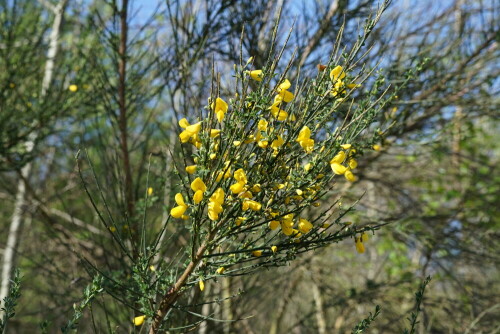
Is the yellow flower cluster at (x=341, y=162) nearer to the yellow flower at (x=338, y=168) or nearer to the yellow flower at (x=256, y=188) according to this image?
the yellow flower at (x=338, y=168)

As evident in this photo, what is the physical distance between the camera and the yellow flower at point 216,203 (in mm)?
1183

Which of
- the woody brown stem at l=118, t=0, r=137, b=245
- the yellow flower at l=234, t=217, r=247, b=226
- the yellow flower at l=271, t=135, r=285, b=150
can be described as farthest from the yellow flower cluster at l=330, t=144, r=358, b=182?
the woody brown stem at l=118, t=0, r=137, b=245

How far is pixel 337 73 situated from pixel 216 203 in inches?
22.3

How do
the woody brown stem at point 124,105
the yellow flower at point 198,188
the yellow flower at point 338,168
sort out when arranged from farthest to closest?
the woody brown stem at point 124,105
the yellow flower at point 338,168
the yellow flower at point 198,188

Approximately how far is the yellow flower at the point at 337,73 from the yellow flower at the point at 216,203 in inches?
20.3

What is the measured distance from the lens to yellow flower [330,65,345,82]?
133 centimetres

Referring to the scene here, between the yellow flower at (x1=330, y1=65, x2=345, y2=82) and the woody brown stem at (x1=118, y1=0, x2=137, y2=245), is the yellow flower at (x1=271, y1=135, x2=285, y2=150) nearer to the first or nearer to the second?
the yellow flower at (x1=330, y1=65, x2=345, y2=82)

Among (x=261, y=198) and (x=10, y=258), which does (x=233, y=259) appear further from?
(x=10, y=258)

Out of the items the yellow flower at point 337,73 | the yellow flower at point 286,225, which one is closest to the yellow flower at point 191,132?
the yellow flower at point 286,225

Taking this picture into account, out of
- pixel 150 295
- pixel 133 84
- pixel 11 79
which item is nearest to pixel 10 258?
pixel 11 79

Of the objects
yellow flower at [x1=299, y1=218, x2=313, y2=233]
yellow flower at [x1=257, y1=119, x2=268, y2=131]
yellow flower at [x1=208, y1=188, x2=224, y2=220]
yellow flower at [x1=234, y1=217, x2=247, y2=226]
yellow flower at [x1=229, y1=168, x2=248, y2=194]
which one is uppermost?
yellow flower at [x1=257, y1=119, x2=268, y2=131]

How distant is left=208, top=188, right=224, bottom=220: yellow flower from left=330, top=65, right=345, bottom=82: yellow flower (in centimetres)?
52

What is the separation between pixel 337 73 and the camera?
4.42ft

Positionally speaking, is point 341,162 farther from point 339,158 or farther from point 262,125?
point 262,125
